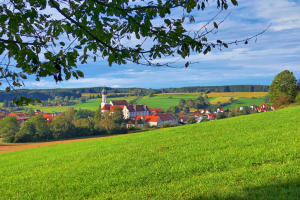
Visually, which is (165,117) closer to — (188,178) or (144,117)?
(144,117)

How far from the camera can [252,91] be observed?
109 meters

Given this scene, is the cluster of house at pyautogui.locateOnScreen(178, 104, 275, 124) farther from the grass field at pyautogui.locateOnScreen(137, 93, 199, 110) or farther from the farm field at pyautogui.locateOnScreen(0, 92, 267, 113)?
the grass field at pyautogui.locateOnScreen(137, 93, 199, 110)

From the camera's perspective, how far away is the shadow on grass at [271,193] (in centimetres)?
492

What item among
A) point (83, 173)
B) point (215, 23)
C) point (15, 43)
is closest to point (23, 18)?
point (15, 43)

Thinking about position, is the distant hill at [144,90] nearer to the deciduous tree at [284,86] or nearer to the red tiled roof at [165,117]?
the red tiled roof at [165,117]

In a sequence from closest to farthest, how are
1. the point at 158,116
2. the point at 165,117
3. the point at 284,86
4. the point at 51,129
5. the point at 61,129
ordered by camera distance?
the point at 284,86
the point at 61,129
the point at 51,129
the point at 158,116
the point at 165,117

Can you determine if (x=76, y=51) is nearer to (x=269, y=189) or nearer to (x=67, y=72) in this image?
(x=67, y=72)

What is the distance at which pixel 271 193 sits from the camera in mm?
5137

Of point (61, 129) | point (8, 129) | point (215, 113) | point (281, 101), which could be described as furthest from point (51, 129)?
point (215, 113)

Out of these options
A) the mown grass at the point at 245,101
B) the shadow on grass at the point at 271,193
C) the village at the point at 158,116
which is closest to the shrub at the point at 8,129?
the village at the point at 158,116

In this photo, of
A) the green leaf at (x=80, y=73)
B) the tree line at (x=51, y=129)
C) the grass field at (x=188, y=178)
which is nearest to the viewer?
the green leaf at (x=80, y=73)

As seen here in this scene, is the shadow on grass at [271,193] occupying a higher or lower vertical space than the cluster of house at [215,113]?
higher

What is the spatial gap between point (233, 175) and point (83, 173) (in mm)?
5344

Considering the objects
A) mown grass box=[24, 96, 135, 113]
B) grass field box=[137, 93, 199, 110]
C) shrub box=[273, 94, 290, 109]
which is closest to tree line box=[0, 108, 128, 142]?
mown grass box=[24, 96, 135, 113]
